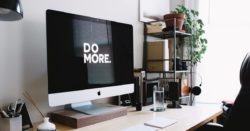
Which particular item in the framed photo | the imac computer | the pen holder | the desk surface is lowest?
the desk surface

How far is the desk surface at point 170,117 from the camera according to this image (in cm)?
130

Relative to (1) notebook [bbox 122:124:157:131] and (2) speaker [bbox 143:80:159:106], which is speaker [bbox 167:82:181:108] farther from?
(1) notebook [bbox 122:124:157:131]

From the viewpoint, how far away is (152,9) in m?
2.47

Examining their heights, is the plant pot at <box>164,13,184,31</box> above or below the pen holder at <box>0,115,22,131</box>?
above

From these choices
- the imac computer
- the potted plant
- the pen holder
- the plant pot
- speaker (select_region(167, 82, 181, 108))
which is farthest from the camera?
the potted plant

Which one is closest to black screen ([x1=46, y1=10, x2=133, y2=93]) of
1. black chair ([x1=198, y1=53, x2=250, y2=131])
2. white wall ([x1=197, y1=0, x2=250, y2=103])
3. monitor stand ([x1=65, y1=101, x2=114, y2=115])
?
monitor stand ([x1=65, y1=101, x2=114, y2=115])

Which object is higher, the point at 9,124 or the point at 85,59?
the point at 85,59

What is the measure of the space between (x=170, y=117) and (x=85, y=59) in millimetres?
697

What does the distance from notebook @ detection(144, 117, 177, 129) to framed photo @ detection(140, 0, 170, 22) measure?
1.13 meters

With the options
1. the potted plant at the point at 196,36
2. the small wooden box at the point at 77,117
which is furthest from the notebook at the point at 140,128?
the potted plant at the point at 196,36

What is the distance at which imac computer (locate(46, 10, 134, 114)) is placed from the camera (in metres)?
1.22

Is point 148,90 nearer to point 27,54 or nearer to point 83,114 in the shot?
point 83,114

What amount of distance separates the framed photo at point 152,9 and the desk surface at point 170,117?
975 mm

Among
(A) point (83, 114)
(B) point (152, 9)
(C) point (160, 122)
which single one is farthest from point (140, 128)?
(B) point (152, 9)
